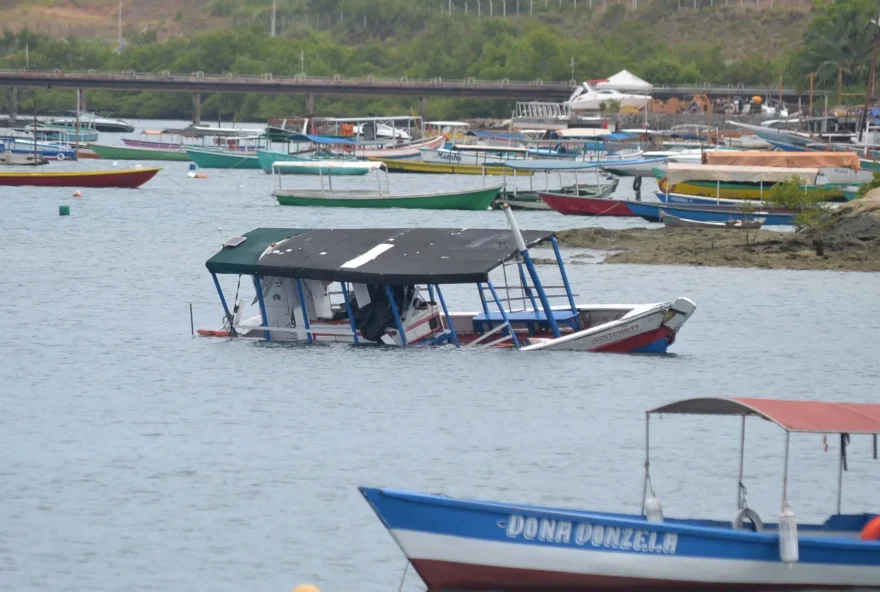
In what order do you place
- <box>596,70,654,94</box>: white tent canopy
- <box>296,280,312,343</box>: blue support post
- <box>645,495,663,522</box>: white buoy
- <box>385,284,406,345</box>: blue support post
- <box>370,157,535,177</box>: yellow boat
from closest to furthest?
1. <box>645,495,663,522</box>: white buoy
2. <box>385,284,406,345</box>: blue support post
3. <box>296,280,312,343</box>: blue support post
4. <box>370,157,535,177</box>: yellow boat
5. <box>596,70,654,94</box>: white tent canopy

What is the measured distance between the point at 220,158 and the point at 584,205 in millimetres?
52106

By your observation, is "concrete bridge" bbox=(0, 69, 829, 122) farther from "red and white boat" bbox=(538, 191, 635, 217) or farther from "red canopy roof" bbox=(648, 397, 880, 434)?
"red canopy roof" bbox=(648, 397, 880, 434)

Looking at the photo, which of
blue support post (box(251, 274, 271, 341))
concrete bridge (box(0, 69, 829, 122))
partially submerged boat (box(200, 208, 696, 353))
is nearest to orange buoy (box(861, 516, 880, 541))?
partially submerged boat (box(200, 208, 696, 353))

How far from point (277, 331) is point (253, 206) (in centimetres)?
4593

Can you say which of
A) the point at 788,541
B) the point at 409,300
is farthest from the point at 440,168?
the point at 788,541

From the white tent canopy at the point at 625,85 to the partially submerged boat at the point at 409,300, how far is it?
130082mm

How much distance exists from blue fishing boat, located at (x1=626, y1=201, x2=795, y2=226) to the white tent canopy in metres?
98.7

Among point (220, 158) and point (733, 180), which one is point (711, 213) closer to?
point (733, 180)

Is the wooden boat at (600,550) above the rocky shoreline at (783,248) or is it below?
above

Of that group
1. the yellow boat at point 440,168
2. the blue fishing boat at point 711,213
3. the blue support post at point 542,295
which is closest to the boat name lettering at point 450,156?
the yellow boat at point 440,168

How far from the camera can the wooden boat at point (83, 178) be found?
80.9 meters

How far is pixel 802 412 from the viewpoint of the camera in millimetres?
14906

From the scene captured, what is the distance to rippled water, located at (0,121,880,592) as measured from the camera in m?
17.1

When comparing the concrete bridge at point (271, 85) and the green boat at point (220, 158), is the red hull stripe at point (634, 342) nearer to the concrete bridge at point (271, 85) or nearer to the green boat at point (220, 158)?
the green boat at point (220, 158)
